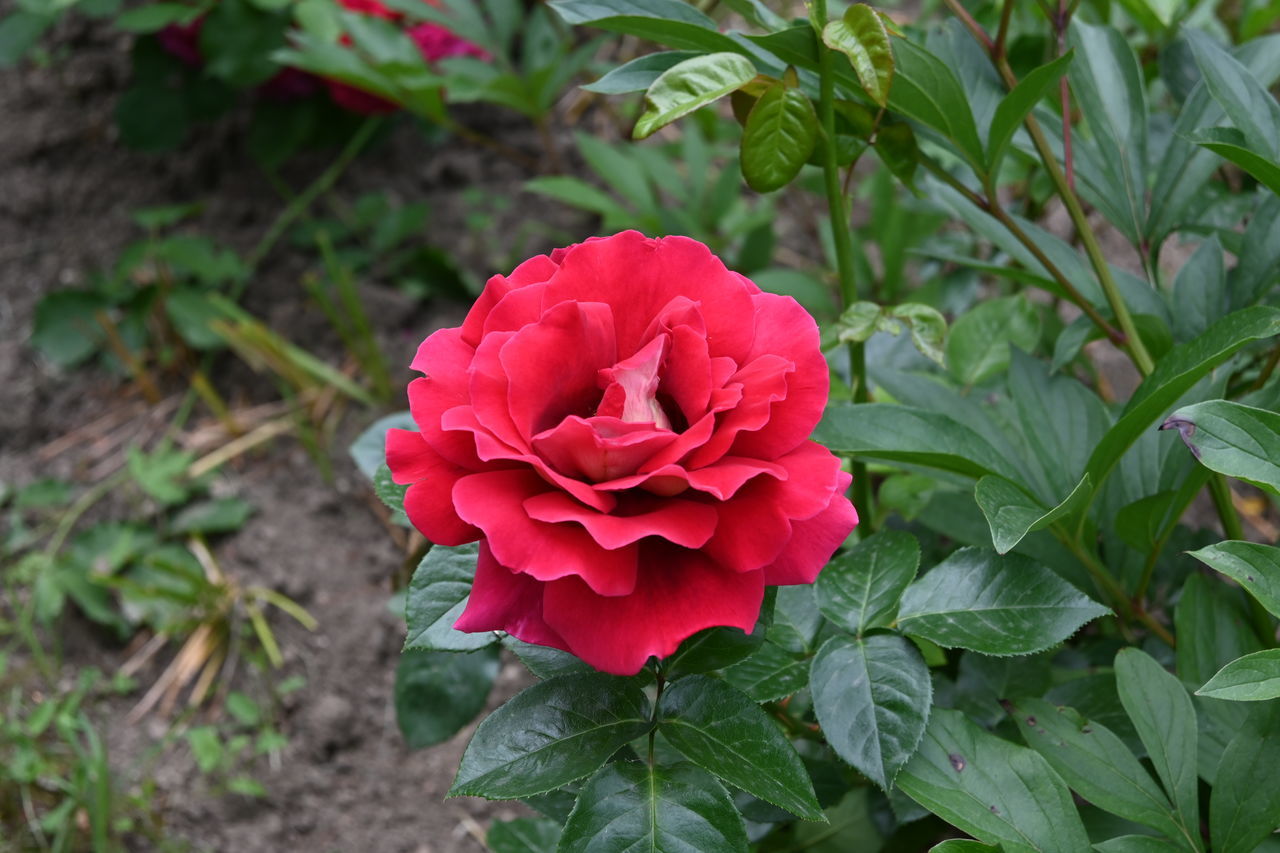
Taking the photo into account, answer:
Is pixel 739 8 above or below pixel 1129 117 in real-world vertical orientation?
above

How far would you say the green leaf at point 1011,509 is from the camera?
567 millimetres

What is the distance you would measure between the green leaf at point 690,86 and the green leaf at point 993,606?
313 millimetres

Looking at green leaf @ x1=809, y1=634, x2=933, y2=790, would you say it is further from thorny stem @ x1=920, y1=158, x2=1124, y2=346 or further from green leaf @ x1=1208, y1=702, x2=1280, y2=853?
thorny stem @ x1=920, y1=158, x2=1124, y2=346

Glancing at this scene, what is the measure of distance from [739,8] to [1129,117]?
381mm

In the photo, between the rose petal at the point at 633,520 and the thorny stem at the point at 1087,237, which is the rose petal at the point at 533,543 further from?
the thorny stem at the point at 1087,237

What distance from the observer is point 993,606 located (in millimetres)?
613

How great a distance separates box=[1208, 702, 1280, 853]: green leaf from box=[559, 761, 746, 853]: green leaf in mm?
297

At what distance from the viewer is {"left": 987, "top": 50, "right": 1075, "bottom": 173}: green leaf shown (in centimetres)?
65

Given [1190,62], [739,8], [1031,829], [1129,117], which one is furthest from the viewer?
[1190,62]

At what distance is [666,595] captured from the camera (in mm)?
498

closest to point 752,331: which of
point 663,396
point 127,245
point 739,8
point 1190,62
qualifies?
point 663,396

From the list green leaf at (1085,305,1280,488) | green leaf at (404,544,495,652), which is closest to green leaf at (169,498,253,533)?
green leaf at (404,544,495,652)

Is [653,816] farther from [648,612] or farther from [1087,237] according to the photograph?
[1087,237]

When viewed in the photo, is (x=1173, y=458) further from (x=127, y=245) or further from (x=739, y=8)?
(x=127, y=245)
